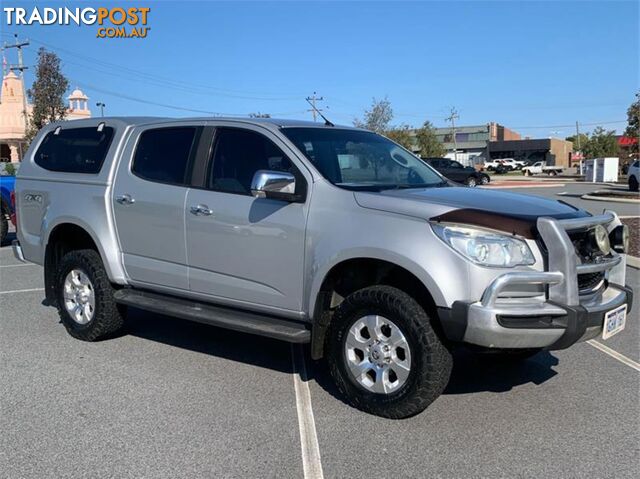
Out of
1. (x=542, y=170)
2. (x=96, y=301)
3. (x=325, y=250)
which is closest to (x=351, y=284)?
(x=325, y=250)

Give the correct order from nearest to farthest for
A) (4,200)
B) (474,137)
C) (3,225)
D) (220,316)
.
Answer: (220,316), (4,200), (3,225), (474,137)

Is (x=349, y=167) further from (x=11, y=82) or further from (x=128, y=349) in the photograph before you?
(x=11, y=82)

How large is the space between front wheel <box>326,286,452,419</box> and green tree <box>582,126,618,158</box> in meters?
69.3

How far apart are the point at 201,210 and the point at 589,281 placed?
2.84 meters

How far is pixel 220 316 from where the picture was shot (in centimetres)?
478

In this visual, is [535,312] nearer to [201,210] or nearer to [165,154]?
[201,210]

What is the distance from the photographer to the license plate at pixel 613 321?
12.7 feet

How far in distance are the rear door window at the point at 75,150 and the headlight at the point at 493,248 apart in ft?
11.9

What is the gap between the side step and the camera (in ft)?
14.4

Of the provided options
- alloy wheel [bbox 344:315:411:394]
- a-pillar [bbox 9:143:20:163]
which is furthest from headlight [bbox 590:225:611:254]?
a-pillar [bbox 9:143:20:163]

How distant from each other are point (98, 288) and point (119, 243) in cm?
46

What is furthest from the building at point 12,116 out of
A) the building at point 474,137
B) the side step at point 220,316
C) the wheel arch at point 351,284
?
the building at point 474,137

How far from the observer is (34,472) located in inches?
133

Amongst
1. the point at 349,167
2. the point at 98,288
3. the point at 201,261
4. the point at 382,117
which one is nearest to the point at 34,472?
the point at 201,261
